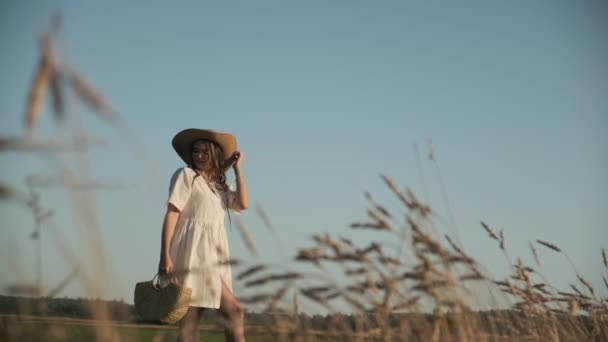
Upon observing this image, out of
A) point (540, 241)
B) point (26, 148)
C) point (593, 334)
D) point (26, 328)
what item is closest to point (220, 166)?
point (540, 241)

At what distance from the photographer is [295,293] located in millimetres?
2143

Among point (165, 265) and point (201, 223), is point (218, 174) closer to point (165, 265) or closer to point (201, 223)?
point (201, 223)

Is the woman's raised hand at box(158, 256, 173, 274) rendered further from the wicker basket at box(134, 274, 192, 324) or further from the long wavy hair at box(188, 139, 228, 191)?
the long wavy hair at box(188, 139, 228, 191)

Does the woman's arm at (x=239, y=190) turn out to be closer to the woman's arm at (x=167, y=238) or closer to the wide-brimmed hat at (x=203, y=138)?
the wide-brimmed hat at (x=203, y=138)

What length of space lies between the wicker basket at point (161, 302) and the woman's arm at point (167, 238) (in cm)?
9

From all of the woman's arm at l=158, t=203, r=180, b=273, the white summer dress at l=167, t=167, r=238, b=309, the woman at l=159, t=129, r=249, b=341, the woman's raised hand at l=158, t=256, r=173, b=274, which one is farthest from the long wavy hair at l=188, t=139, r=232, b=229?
the woman's raised hand at l=158, t=256, r=173, b=274

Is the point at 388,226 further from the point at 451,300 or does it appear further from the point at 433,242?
the point at 451,300

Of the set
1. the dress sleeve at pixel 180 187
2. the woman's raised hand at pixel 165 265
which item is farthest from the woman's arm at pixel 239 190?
the woman's raised hand at pixel 165 265

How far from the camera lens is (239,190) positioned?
5105 millimetres

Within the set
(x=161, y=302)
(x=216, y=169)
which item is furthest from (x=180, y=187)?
(x=161, y=302)

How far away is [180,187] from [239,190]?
541mm

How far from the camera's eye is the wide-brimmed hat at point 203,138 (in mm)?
5383

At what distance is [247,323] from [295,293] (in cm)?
19

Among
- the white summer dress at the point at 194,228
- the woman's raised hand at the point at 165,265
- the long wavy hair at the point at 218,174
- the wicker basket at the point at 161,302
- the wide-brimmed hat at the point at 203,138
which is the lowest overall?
the wicker basket at the point at 161,302
